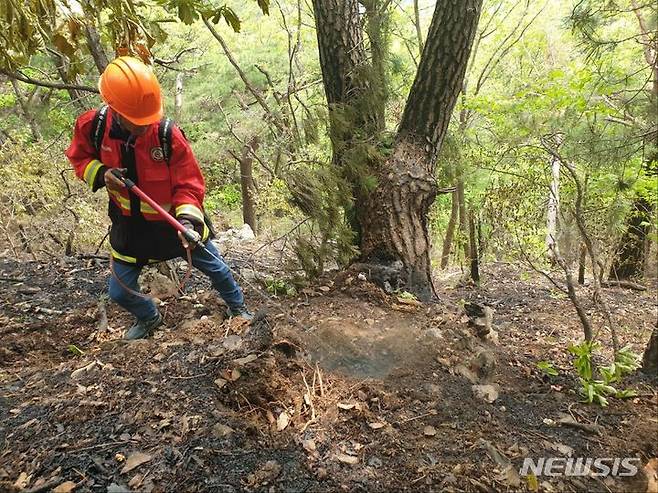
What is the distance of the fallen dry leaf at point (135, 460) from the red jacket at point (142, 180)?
1.49m

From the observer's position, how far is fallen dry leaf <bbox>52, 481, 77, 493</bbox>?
6.20ft

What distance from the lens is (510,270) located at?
8391 mm

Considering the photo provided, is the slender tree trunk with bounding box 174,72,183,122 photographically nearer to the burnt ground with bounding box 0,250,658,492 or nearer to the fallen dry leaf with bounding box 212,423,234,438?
the burnt ground with bounding box 0,250,658,492

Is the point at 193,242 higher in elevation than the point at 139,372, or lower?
higher

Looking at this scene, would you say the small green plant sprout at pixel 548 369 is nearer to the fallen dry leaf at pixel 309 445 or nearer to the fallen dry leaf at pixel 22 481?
the fallen dry leaf at pixel 309 445

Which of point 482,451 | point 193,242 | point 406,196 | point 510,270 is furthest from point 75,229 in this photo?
point 510,270

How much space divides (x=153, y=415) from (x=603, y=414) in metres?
2.47

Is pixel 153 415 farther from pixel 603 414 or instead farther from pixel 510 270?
pixel 510 270

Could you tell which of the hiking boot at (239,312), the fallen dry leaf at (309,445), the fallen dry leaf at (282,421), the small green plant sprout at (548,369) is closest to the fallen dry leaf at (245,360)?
the fallen dry leaf at (282,421)

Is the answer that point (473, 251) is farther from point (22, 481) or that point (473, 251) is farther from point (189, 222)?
point (22, 481)

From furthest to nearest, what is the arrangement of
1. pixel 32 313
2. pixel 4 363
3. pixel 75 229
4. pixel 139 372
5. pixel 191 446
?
pixel 75 229
pixel 32 313
pixel 4 363
pixel 139 372
pixel 191 446

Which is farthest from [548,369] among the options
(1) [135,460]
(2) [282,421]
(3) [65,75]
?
(3) [65,75]

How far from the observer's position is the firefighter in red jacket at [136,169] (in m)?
2.72

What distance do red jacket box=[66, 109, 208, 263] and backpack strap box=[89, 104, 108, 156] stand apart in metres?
0.02
